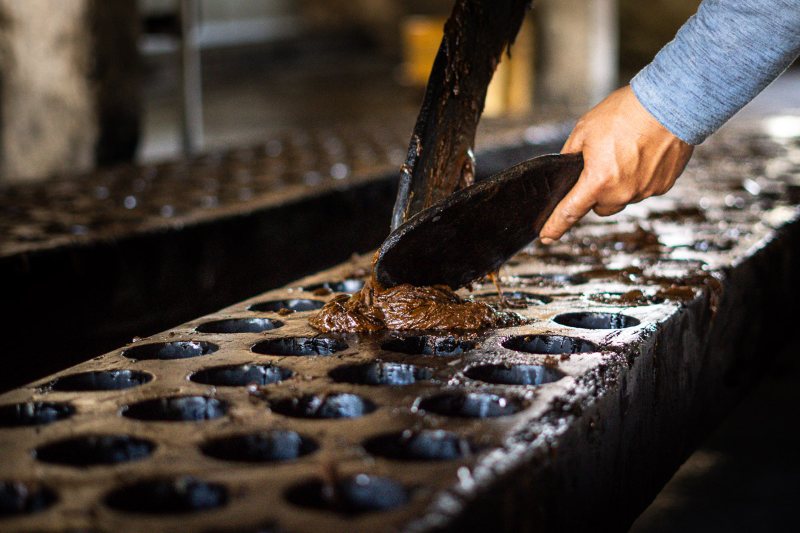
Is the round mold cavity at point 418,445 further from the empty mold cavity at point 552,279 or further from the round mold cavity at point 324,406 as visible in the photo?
the empty mold cavity at point 552,279

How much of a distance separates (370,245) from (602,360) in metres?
3.03

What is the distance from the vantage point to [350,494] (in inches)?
41.5

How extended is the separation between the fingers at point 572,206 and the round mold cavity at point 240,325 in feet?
1.92

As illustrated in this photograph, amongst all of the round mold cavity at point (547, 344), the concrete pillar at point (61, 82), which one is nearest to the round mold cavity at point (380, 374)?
the round mold cavity at point (547, 344)

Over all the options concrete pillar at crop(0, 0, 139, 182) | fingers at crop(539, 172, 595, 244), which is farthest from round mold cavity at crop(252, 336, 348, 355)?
concrete pillar at crop(0, 0, 139, 182)

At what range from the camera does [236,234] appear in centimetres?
317

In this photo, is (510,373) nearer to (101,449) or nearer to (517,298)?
(517,298)

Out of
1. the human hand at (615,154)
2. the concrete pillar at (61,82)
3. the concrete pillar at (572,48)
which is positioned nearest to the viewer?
the human hand at (615,154)

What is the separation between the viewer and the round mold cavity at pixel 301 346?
1641 millimetres

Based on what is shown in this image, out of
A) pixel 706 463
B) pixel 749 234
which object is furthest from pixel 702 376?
pixel 706 463

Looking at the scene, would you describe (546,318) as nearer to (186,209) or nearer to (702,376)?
(702,376)

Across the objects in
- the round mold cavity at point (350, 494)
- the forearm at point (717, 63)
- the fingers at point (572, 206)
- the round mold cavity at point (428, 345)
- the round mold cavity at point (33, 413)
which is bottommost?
the round mold cavity at point (350, 494)

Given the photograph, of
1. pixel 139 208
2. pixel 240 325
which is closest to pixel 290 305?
pixel 240 325

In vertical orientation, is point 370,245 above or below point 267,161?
below
